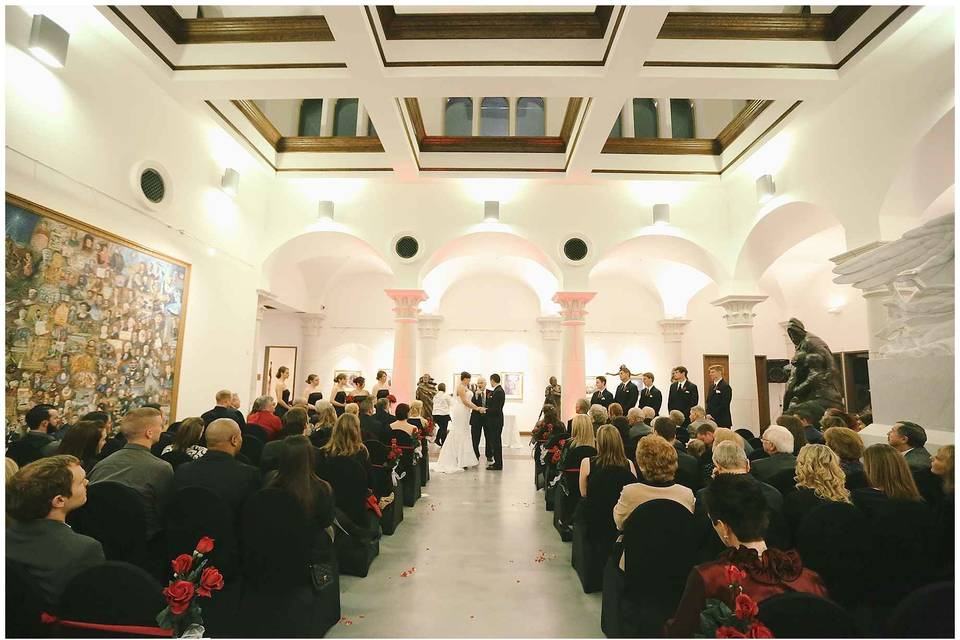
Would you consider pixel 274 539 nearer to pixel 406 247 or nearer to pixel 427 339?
pixel 406 247

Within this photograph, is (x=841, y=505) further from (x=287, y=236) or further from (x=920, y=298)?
(x=287, y=236)

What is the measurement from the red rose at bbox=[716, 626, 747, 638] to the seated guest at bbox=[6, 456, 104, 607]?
247 centimetres

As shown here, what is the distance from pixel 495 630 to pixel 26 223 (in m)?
5.54

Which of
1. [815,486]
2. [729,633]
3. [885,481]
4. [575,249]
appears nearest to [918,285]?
[885,481]

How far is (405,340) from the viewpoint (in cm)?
1038

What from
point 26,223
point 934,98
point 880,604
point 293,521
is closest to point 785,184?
point 934,98

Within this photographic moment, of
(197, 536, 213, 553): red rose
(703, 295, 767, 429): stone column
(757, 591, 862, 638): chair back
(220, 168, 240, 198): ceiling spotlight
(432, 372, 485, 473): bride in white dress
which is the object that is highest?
(220, 168, 240, 198): ceiling spotlight

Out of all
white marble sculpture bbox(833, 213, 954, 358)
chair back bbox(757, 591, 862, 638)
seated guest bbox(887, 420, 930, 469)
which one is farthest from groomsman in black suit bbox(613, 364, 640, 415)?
chair back bbox(757, 591, 862, 638)

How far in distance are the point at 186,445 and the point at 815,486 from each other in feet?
14.3

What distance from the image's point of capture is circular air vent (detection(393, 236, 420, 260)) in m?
9.93

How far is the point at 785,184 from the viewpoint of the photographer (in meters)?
7.82

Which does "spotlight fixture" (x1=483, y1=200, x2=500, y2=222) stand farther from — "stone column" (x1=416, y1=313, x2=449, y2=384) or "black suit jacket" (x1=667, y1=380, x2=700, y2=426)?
"stone column" (x1=416, y1=313, x2=449, y2=384)

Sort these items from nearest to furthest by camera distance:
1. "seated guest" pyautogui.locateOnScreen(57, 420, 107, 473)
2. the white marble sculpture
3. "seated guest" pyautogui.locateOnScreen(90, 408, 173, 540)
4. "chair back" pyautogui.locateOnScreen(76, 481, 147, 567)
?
"chair back" pyautogui.locateOnScreen(76, 481, 147, 567)
"seated guest" pyautogui.locateOnScreen(90, 408, 173, 540)
"seated guest" pyautogui.locateOnScreen(57, 420, 107, 473)
the white marble sculpture

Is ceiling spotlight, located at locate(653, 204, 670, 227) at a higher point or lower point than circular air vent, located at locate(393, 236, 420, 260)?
higher
